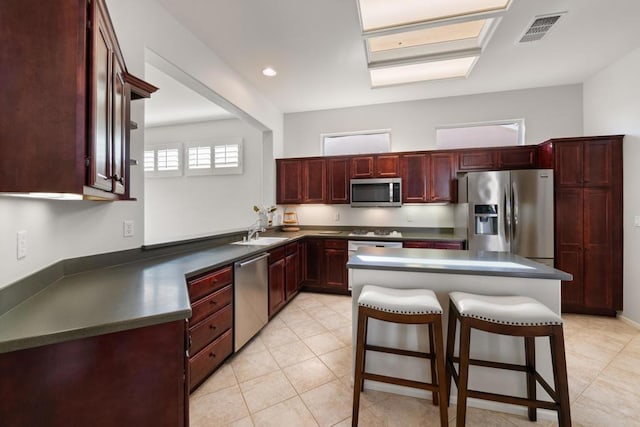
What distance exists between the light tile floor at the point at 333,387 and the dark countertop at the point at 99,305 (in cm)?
93

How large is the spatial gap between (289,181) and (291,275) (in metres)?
1.68

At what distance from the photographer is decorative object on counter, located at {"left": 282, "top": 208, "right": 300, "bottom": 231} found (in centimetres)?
461

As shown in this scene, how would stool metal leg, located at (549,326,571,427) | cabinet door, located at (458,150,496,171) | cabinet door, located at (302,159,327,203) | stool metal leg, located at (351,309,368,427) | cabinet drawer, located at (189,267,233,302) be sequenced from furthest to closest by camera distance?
1. cabinet door, located at (302,159,327,203)
2. cabinet door, located at (458,150,496,171)
3. cabinet drawer, located at (189,267,233,302)
4. stool metal leg, located at (351,309,368,427)
5. stool metal leg, located at (549,326,571,427)

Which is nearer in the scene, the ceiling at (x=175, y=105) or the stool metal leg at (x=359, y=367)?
the stool metal leg at (x=359, y=367)

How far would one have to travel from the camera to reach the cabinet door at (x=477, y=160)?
3805 millimetres

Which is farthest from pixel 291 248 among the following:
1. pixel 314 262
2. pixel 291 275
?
pixel 314 262

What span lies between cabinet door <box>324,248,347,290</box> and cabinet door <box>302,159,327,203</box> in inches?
36.0

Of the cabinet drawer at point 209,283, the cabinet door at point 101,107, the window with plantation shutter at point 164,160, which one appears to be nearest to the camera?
the cabinet door at point 101,107

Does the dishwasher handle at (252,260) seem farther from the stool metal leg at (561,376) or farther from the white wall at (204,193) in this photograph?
the white wall at (204,193)

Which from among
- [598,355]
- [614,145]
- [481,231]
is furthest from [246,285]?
[614,145]

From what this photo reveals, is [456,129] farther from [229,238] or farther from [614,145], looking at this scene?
[229,238]

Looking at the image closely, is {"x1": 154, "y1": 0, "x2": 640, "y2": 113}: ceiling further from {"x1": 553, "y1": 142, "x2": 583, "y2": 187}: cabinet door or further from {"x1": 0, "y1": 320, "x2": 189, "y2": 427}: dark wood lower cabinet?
{"x1": 0, "y1": 320, "x2": 189, "y2": 427}: dark wood lower cabinet

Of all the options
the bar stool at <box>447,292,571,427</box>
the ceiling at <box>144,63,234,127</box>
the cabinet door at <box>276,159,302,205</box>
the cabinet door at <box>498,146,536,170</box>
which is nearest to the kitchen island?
the bar stool at <box>447,292,571,427</box>

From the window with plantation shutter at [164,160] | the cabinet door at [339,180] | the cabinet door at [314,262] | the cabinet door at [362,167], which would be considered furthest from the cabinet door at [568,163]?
the window with plantation shutter at [164,160]
